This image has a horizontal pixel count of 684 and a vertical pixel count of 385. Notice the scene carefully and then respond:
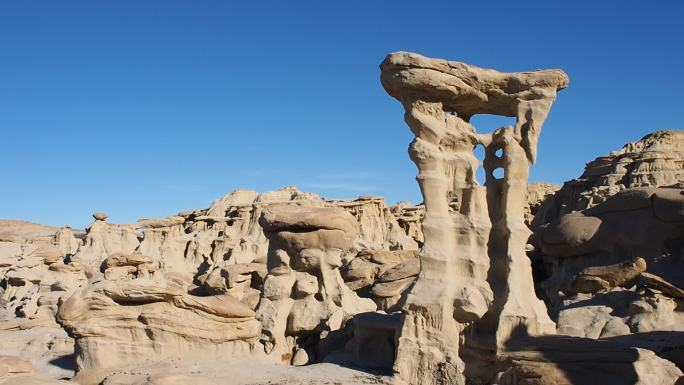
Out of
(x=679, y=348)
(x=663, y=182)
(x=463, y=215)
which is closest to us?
(x=679, y=348)

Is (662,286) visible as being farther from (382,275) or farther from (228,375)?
(382,275)

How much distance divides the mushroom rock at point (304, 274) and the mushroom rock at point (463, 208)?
333cm

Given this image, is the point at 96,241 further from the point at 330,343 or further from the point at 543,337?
the point at 543,337

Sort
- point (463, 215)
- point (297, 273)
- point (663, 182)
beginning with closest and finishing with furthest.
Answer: point (463, 215) < point (297, 273) < point (663, 182)

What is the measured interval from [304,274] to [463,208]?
14.4ft

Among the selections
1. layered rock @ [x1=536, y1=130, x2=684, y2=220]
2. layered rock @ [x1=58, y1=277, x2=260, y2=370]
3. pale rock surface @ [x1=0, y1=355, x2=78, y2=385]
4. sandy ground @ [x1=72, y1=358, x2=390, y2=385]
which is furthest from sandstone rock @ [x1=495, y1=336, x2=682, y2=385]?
layered rock @ [x1=536, y1=130, x2=684, y2=220]

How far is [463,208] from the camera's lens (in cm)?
1120

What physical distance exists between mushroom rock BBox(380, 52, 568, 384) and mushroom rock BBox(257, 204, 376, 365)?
333 centimetres

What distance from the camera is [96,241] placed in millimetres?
33812

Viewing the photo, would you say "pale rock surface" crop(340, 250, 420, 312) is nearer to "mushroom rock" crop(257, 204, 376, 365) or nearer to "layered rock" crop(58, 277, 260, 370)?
"mushroom rock" crop(257, 204, 376, 365)

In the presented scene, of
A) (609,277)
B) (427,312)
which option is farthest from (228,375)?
(609,277)

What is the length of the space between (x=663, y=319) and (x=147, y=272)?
50.2 feet

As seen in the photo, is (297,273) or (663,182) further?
(663,182)

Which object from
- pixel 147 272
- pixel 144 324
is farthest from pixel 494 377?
pixel 147 272
